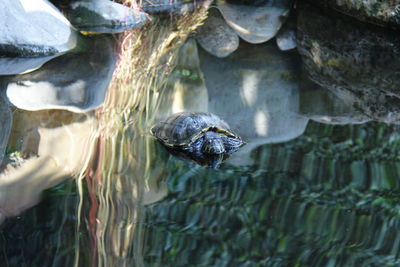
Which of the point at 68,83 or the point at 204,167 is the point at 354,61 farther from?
the point at 68,83

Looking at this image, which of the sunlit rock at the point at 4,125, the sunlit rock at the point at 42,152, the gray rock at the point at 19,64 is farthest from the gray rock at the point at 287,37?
the sunlit rock at the point at 4,125

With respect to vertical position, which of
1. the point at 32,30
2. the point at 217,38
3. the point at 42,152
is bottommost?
the point at 42,152

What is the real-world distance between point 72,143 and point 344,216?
2087 mm

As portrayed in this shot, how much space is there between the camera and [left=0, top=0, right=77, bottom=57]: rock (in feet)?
19.8

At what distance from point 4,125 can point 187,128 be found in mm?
1484

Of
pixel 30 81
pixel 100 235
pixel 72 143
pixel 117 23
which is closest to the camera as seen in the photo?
pixel 100 235

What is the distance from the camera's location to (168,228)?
3355 mm

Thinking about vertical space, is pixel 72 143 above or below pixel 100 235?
above

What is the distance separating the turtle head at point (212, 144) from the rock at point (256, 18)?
2873 mm

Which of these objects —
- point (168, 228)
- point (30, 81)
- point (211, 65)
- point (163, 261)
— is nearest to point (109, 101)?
point (30, 81)

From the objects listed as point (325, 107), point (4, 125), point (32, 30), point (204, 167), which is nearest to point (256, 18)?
point (325, 107)

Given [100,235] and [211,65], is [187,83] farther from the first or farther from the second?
[100,235]

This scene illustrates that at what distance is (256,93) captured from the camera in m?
5.51

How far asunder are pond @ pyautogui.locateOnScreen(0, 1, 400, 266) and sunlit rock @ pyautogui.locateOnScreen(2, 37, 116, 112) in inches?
0.8
